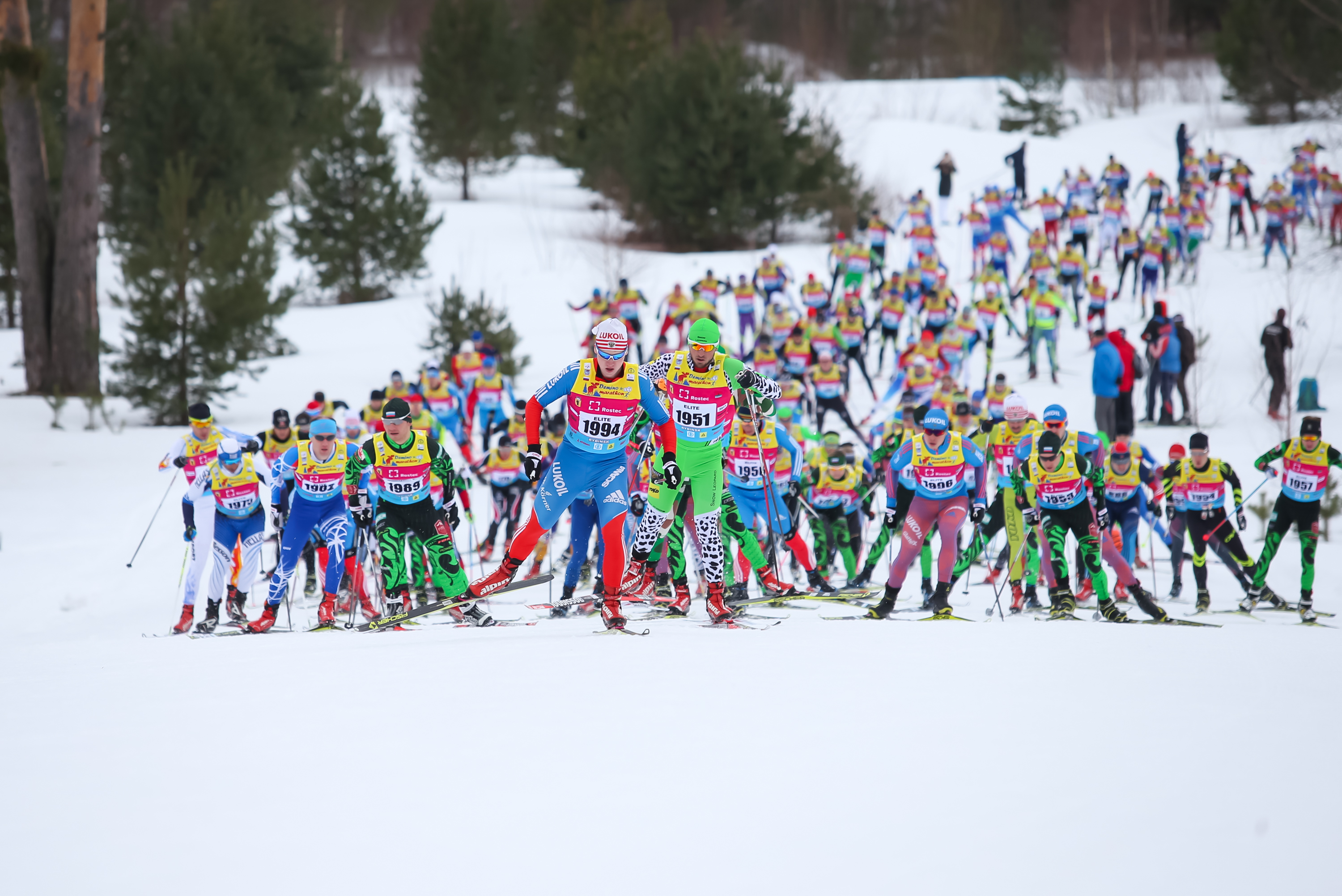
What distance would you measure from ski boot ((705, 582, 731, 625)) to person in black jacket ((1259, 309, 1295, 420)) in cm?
1257

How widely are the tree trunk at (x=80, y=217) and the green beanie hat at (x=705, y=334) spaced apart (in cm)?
1441

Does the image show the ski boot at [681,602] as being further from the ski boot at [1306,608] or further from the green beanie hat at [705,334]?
the ski boot at [1306,608]

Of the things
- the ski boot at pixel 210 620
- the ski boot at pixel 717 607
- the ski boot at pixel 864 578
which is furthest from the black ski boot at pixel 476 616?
the ski boot at pixel 864 578

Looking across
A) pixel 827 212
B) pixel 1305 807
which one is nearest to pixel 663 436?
pixel 1305 807

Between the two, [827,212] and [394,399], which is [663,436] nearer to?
[394,399]

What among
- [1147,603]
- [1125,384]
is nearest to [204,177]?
[1125,384]

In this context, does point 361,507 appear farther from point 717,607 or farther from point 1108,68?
point 1108,68

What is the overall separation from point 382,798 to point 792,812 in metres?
1.55

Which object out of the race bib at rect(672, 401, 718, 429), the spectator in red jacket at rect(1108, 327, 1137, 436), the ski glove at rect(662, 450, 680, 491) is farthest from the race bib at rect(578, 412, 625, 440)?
the spectator in red jacket at rect(1108, 327, 1137, 436)

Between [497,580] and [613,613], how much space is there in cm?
96

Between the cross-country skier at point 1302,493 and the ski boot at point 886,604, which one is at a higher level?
the cross-country skier at point 1302,493

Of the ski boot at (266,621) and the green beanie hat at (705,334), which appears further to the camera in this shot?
the ski boot at (266,621)

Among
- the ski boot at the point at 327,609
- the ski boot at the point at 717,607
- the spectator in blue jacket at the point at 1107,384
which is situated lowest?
the ski boot at the point at 327,609

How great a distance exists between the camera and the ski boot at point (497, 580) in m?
7.80
